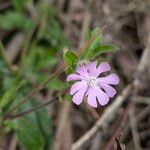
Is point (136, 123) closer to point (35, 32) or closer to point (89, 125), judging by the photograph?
point (89, 125)

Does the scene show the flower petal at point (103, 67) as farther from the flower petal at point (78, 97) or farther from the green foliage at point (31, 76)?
the green foliage at point (31, 76)

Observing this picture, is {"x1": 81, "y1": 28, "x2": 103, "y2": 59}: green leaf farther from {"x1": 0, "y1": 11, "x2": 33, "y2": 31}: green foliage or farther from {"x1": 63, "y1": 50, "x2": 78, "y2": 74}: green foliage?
{"x1": 0, "y1": 11, "x2": 33, "y2": 31}: green foliage

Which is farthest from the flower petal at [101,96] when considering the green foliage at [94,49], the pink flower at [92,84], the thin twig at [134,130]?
the thin twig at [134,130]

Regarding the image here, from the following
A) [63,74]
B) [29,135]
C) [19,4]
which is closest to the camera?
[29,135]

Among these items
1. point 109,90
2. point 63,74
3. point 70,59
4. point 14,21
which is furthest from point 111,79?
point 14,21

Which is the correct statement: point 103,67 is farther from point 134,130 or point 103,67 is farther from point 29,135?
point 134,130

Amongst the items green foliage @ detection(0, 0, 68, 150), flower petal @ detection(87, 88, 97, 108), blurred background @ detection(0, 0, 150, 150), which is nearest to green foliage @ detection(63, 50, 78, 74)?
flower petal @ detection(87, 88, 97, 108)
